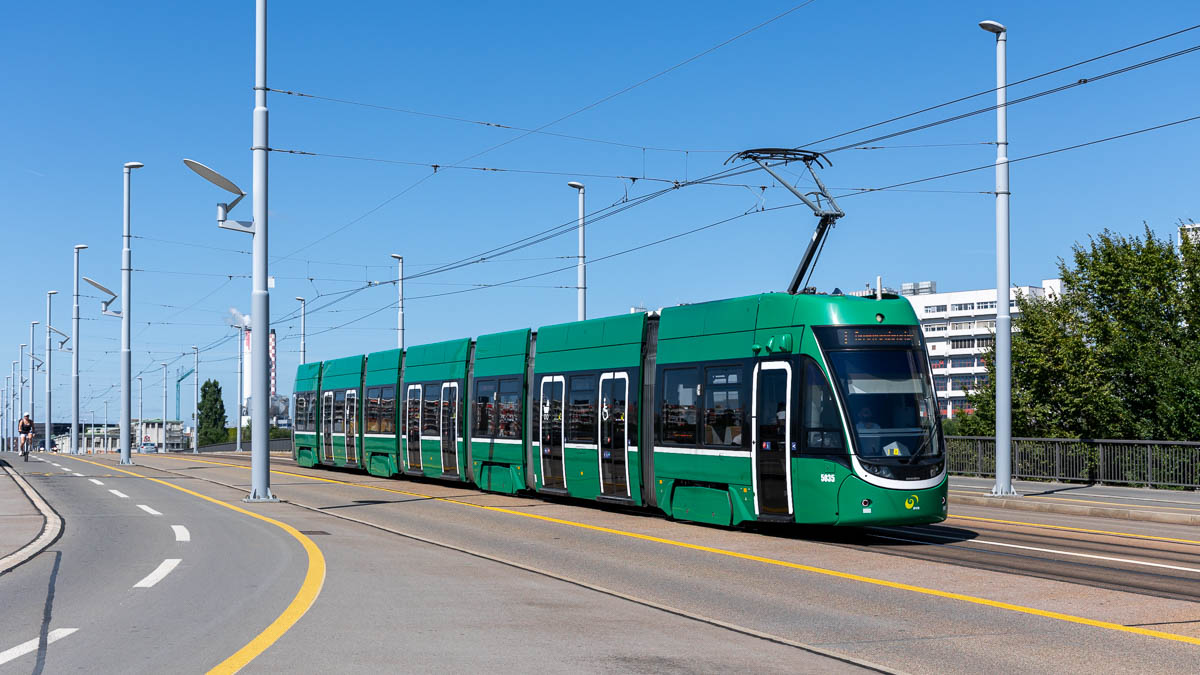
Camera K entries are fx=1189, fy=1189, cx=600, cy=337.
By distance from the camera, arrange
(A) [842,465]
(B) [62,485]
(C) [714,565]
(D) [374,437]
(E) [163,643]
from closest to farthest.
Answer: (E) [163,643] → (C) [714,565] → (A) [842,465] → (B) [62,485] → (D) [374,437]

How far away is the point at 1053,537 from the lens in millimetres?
15789

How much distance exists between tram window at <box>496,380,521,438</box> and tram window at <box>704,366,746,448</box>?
668cm

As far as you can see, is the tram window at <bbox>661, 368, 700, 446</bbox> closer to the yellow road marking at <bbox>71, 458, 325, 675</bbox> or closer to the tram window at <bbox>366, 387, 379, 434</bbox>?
the yellow road marking at <bbox>71, 458, 325, 675</bbox>

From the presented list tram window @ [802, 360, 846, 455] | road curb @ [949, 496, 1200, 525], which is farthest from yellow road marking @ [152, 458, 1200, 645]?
road curb @ [949, 496, 1200, 525]

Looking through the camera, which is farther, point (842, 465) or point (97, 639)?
point (842, 465)

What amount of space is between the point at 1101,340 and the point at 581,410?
86.9 ft

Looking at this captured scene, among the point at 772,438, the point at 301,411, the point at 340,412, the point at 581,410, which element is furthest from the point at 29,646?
the point at 301,411

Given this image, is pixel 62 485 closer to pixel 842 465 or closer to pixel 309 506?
pixel 309 506

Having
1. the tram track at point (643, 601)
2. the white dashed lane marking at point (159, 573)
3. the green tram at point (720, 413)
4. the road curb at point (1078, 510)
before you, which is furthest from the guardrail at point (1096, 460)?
the white dashed lane marking at point (159, 573)

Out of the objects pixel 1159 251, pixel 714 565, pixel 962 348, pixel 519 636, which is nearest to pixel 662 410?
pixel 714 565

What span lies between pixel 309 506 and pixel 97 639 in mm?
13244

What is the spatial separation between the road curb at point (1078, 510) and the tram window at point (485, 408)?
9.18 meters

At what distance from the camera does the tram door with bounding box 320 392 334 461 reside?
34656 millimetres

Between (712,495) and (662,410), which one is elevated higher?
(662,410)
